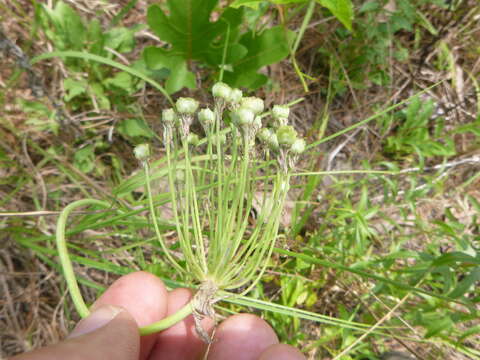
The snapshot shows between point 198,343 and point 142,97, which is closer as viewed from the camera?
point 198,343

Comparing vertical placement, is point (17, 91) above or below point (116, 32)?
below

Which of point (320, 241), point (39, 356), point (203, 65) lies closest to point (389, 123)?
point (320, 241)

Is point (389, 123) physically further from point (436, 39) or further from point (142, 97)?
point (142, 97)

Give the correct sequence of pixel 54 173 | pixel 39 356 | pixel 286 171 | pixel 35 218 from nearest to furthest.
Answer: pixel 39 356
pixel 286 171
pixel 35 218
pixel 54 173

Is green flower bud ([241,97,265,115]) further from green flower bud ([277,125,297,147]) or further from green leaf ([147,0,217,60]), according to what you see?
green leaf ([147,0,217,60])

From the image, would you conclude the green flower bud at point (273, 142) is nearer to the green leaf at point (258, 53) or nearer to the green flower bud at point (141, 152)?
the green flower bud at point (141, 152)

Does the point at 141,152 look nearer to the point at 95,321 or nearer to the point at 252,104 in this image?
the point at 252,104
